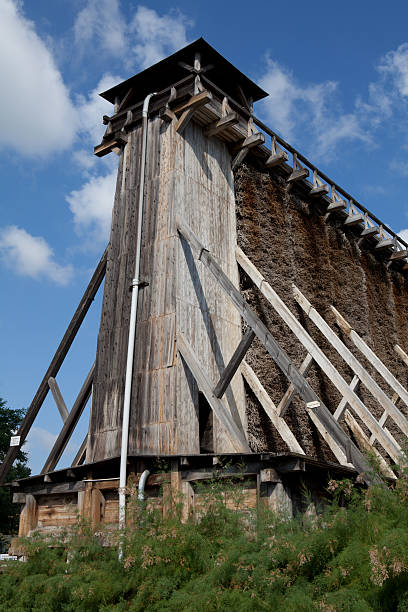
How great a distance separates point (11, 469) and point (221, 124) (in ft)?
80.1

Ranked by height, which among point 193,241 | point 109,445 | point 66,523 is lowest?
point 66,523

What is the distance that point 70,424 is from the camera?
12.4 metres

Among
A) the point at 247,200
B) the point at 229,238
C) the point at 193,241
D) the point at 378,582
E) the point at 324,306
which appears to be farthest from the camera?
the point at 324,306

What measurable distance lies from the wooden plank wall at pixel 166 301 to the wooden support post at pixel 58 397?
1115mm

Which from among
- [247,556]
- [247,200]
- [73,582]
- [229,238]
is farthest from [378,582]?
[247,200]

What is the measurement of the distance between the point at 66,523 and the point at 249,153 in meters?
9.45

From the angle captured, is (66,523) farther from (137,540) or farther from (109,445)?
(137,540)

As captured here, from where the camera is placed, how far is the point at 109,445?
11.2 meters

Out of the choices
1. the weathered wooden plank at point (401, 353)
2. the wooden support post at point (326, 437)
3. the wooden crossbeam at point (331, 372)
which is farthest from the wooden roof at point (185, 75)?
the weathered wooden plank at point (401, 353)

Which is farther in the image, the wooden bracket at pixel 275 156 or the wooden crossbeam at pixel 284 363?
the wooden bracket at pixel 275 156

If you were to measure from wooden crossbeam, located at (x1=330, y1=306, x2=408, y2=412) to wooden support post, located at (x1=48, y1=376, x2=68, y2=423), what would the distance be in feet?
23.7

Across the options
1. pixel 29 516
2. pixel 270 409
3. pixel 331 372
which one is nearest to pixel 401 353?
pixel 270 409

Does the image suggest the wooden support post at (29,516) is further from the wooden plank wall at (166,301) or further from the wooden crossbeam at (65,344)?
the wooden crossbeam at (65,344)

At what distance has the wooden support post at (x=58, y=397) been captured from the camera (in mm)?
12734
